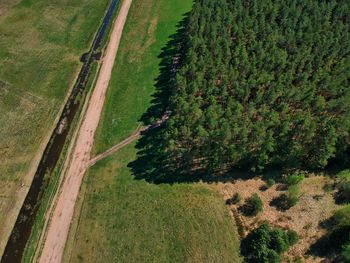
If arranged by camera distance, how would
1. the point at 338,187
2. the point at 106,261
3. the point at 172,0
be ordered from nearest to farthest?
1. the point at 106,261
2. the point at 338,187
3. the point at 172,0

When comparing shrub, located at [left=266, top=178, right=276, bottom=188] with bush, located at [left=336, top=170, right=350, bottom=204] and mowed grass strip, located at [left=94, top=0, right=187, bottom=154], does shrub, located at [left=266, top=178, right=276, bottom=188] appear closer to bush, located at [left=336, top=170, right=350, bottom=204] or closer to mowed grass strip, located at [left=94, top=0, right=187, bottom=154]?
bush, located at [left=336, top=170, right=350, bottom=204]

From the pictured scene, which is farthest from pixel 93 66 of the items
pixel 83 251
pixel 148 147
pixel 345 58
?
pixel 345 58

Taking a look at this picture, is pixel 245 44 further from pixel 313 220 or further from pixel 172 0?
pixel 313 220

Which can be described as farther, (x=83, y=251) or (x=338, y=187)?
(x=338, y=187)

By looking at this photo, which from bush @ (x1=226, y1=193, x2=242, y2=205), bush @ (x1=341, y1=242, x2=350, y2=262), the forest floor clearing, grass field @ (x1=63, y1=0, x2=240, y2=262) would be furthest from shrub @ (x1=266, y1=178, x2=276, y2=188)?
bush @ (x1=341, y1=242, x2=350, y2=262)

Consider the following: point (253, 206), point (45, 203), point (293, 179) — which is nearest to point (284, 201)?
point (293, 179)
